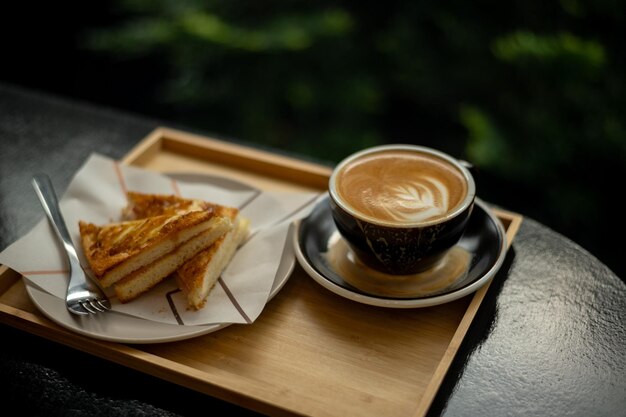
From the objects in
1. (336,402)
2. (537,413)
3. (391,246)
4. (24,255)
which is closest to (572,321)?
(537,413)

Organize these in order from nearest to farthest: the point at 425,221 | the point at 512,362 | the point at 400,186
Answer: the point at 512,362, the point at 425,221, the point at 400,186

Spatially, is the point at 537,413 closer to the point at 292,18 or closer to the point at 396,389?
the point at 396,389

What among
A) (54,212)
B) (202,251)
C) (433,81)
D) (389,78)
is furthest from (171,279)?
(389,78)

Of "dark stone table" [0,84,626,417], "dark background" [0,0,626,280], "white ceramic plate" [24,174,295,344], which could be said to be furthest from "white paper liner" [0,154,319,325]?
"dark background" [0,0,626,280]

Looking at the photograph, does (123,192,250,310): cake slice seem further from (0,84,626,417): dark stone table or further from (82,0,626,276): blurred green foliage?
(82,0,626,276): blurred green foliage

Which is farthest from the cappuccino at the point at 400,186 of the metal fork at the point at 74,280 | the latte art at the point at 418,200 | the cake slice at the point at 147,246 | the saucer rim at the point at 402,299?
the metal fork at the point at 74,280

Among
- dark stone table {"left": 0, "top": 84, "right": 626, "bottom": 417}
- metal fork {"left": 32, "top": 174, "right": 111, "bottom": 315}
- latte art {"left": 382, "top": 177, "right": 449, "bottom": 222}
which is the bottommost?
dark stone table {"left": 0, "top": 84, "right": 626, "bottom": 417}

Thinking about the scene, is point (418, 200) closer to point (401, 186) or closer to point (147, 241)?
point (401, 186)
